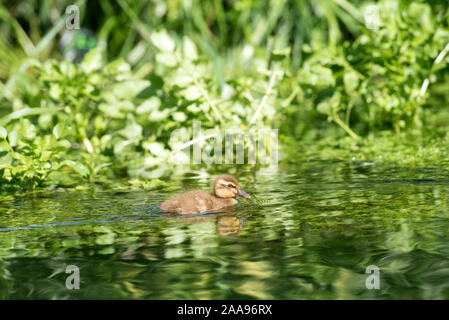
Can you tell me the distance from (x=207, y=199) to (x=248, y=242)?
4.03 ft

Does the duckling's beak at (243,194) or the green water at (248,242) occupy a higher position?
the duckling's beak at (243,194)

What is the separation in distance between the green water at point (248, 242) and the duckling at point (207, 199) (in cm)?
8

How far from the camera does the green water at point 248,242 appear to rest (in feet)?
11.8

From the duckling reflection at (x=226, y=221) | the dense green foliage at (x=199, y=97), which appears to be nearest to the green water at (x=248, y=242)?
the duckling reflection at (x=226, y=221)

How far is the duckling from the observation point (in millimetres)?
5242

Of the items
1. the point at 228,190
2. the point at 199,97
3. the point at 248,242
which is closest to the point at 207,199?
the point at 228,190

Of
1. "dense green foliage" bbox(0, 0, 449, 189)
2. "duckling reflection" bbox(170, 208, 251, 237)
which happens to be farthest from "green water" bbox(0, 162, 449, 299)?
"dense green foliage" bbox(0, 0, 449, 189)

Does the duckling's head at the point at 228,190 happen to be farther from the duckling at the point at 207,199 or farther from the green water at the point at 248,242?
the green water at the point at 248,242

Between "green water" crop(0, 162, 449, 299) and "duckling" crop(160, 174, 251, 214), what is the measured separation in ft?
0.27

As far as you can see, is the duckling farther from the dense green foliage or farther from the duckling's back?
the dense green foliage

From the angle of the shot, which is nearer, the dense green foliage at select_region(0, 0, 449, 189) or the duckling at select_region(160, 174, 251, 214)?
the duckling at select_region(160, 174, 251, 214)
